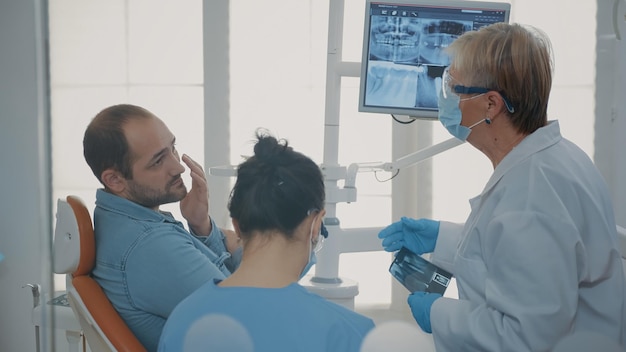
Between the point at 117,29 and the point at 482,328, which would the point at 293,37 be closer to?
the point at 117,29

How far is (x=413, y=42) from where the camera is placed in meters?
1.96

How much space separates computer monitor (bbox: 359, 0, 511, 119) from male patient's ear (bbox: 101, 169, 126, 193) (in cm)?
77

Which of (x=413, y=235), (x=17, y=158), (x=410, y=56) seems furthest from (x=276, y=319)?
(x=17, y=158)

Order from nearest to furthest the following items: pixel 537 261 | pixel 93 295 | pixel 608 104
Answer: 1. pixel 537 261
2. pixel 93 295
3. pixel 608 104

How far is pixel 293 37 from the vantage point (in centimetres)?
319

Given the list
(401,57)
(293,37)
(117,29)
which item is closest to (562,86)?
(293,37)

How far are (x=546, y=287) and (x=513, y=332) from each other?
0.09 metres

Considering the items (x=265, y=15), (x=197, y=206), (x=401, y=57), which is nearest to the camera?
(x=197, y=206)

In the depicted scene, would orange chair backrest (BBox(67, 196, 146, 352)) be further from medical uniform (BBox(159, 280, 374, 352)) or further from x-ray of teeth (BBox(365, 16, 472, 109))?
x-ray of teeth (BBox(365, 16, 472, 109))

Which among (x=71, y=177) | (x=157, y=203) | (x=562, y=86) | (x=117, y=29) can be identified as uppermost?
(x=117, y=29)

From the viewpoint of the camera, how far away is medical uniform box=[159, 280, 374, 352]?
1.04 metres

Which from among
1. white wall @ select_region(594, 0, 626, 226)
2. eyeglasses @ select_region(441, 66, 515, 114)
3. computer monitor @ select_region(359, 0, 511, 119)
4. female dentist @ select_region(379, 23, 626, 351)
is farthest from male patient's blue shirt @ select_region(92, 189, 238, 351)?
white wall @ select_region(594, 0, 626, 226)

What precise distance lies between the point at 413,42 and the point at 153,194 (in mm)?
849

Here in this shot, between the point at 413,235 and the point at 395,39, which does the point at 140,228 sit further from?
the point at 395,39
